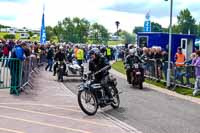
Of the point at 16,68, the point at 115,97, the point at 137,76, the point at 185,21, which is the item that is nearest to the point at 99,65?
Result: the point at 115,97

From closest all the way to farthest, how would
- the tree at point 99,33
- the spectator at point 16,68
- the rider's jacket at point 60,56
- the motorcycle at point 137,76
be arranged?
the spectator at point 16,68
the motorcycle at point 137,76
the rider's jacket at point 60,56
the tree at point 99,33

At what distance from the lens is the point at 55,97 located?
16734mm

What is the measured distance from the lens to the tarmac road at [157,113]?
11328 millimetres

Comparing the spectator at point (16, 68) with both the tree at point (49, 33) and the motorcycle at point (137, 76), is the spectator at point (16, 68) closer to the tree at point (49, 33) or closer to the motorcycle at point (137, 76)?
the motorcycle at point (137, 76)

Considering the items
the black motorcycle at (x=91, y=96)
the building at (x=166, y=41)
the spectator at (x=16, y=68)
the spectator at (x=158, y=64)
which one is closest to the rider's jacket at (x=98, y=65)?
the black motorcycle at (x=91, y=96)

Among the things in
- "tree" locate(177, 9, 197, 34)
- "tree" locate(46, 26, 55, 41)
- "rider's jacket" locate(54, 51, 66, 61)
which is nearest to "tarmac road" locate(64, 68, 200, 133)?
"rider's jacket" locate(54, 51, 66, 61)

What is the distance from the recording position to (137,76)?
2089 cm

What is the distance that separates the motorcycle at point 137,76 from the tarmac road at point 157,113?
1.49 meters

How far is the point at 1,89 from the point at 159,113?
640 centimetres

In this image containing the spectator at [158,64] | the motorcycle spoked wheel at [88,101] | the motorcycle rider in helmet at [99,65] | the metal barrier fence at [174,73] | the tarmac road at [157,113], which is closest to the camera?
the tarmac road at [157,113]

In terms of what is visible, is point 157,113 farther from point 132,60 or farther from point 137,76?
point 132,60

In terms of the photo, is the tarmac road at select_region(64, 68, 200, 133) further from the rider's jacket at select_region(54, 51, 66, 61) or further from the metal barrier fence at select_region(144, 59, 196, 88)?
the rider's jacket at select_region(54, 51, 66, 61)

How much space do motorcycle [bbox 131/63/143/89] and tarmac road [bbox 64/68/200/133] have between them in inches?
58.8

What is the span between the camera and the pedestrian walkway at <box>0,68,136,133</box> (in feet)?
35.2
